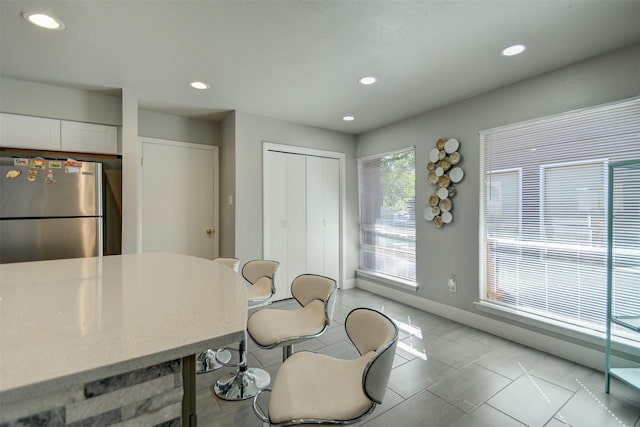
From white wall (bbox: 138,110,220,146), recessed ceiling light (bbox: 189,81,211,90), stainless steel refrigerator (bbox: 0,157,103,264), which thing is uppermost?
recessed ceiling light (bbox: 189,81,211,90)

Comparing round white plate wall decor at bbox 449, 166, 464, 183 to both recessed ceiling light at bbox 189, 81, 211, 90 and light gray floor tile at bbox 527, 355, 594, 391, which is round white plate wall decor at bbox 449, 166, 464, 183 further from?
recessed ceiling light at bbox 189, 81, 211, 90

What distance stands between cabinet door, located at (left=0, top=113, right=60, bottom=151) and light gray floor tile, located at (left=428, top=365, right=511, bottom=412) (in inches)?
157

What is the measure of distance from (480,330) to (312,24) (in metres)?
3.24

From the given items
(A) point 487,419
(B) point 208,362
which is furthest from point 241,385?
(A) point 487,419

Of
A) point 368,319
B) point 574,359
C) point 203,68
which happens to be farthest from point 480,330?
point 203,68

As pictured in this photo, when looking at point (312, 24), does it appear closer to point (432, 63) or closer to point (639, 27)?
point (432, 63)

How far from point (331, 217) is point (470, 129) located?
225 centimetres

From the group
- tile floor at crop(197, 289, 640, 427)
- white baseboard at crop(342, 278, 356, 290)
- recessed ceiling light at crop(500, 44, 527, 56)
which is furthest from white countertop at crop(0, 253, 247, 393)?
white baseboard at crop(342, 278, 356, 290)

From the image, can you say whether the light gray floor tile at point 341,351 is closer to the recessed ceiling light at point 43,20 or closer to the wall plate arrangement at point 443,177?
the wall plate arrangement at point 443,177

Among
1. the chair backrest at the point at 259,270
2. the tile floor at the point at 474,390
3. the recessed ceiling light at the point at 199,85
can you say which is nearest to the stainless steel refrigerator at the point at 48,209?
the recessed ceiling light at the point at 199,85

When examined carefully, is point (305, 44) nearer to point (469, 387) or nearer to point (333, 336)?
point (333, 336)

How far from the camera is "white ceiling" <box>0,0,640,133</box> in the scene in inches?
68.3

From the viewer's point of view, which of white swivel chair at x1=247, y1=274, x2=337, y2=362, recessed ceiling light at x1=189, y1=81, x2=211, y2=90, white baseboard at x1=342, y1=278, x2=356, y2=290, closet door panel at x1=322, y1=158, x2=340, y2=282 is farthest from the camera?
white baseboard at x1=342, y1=278, x2=356, y2=290

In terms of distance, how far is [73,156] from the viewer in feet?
9.62
